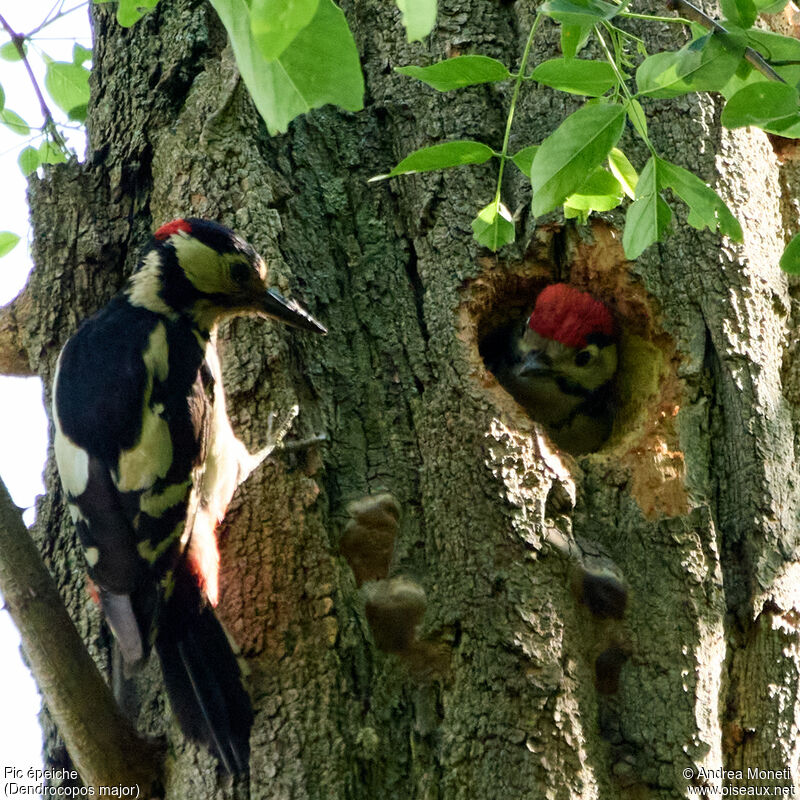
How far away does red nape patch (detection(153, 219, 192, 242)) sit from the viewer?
270 centimetres

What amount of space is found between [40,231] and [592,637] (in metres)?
1.89

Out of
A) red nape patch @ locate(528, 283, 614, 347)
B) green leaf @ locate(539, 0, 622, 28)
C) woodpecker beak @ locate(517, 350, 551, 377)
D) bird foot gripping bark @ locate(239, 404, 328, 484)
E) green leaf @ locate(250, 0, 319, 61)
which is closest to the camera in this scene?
green leaf @ locate(250, 0, 319, 61)

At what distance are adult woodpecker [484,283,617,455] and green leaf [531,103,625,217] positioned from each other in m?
1.59

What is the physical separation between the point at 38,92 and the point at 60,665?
1.99 meters

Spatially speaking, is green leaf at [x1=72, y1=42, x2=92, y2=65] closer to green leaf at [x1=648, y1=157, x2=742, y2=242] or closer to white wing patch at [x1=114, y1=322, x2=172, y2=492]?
white wing patch at [x1=114, y1=322, x2=172, y2=492]

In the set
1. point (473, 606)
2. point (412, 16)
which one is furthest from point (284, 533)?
point (412, 16)

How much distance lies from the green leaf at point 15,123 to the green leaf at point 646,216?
2.46 m

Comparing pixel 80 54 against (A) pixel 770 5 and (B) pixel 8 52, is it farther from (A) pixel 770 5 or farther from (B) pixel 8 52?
(A) pixel 770 5

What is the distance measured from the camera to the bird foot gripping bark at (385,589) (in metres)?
2.28

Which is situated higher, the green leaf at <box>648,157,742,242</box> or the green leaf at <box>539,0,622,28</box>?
the green leaf at <box>539,0,622,28</box>

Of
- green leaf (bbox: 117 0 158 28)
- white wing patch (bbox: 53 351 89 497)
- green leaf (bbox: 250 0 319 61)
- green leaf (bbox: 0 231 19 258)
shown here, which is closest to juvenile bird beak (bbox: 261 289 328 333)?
white wing patch (bbox: 53 351 89 497)

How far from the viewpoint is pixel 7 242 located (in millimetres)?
3113

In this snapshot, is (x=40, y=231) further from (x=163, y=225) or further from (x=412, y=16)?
(x=412, y=16)

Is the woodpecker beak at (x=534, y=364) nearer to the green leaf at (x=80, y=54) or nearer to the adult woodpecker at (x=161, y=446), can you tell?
the adult woodpecker at (x=161, y=446)
